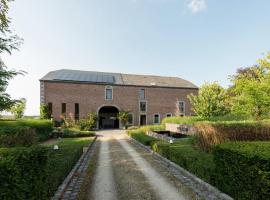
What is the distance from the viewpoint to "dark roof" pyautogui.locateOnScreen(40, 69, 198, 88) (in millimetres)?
39906

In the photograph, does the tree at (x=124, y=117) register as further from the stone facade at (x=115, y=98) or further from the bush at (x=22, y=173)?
the bush at (x=22, y=173)

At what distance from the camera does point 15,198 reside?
4.05 metres

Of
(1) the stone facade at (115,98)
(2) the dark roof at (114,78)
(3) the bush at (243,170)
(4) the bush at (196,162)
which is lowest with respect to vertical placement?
(4) the bush at (196,162)

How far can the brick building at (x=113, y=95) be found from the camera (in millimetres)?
38375

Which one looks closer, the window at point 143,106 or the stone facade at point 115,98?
the stone facade at point 115,98

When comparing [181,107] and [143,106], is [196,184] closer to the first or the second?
[143,106]

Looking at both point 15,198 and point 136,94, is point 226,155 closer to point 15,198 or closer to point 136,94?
point 15,198

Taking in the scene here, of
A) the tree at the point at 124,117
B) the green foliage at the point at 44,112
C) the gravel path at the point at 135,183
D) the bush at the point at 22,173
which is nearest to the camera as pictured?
the bush at the point at 22,173

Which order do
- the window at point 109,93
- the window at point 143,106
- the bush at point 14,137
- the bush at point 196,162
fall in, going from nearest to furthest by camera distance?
the bush at point 196,162, the bush at point 14,137, the window at point 109,93, the window at point 143,106

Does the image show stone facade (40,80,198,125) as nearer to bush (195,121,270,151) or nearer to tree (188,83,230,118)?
tree (188,83,230,118)

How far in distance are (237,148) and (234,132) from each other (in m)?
6.50

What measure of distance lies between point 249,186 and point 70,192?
5.07m

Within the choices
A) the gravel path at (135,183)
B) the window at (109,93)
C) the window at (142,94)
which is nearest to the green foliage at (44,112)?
the window at (109,93)

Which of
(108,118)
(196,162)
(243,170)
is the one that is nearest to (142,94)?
(108,118)
